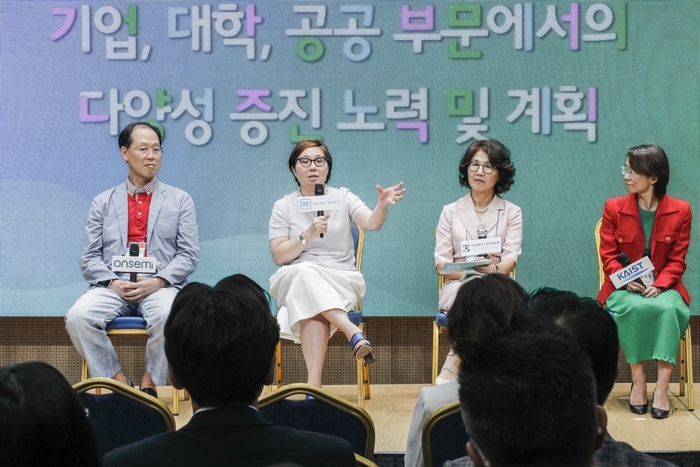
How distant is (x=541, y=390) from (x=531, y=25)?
4077 millimetres

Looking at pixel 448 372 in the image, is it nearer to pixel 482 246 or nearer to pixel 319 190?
pixel 482 246

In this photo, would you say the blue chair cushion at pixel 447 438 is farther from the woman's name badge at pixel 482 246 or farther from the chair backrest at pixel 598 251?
the chair backrest at pixel 598 251

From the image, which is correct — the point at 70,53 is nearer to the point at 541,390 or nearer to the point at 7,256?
the point at 7,256

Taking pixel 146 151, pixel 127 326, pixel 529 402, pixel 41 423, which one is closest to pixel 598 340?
pixel 529 402

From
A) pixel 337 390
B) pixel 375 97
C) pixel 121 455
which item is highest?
pixel 375 97

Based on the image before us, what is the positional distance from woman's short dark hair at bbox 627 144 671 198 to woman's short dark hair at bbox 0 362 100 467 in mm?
3693

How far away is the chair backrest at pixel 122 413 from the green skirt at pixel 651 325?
8.94ft

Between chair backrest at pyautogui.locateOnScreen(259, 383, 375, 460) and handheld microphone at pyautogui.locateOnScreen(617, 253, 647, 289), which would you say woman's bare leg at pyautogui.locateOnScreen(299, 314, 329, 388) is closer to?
handheld microphone at pyautogui.locateOnScreen(617, 253, 647, 289)

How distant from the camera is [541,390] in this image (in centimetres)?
126

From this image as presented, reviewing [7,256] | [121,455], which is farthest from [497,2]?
[121,455]

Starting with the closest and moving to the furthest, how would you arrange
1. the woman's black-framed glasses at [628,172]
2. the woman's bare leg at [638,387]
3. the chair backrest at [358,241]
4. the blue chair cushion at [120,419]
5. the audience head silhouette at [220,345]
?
1. the audience head silhouette at [220,345]
2. the blue chair cushion at [120,419]
3. the woman's bare leg at [638,387]
4. the woman's black-framed glasses at [628,172]
5. the chair backrest at [358,241]

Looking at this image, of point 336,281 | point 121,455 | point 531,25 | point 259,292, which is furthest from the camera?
point 531,25

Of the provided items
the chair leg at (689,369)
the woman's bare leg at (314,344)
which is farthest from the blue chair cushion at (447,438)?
the chair leg at (689,369)

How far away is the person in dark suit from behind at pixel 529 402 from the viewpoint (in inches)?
49.0
